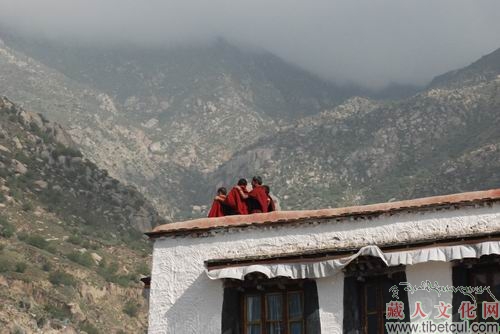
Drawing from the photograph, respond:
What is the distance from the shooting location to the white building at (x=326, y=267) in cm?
1242

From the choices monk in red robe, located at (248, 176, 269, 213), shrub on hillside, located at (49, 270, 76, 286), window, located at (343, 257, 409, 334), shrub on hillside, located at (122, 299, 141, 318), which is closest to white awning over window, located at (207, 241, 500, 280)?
window, located at (343, 257, 409, 334)

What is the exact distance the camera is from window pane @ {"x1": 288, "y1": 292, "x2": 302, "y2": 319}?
43.2 ft

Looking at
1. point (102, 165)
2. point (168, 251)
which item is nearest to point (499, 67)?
point (102, 165)

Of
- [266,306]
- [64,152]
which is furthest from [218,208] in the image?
[64,152]

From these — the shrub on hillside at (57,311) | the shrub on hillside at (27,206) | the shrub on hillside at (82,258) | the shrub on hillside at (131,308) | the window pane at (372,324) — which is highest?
the shrub on hillside at (27,206)

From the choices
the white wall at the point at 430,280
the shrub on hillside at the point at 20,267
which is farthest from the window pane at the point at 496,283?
the shrub on hillside at the point at 20,267

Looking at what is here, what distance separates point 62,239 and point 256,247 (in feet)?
177

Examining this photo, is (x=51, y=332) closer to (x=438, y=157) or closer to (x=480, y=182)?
(x=480, y=182)

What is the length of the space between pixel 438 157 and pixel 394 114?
21.1 m

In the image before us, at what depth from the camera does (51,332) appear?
49125mm

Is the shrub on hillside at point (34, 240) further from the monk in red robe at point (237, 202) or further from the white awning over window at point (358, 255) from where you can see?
the white awning over window at point (358, 255)

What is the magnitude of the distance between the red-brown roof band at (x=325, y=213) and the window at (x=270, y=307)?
3.75ft

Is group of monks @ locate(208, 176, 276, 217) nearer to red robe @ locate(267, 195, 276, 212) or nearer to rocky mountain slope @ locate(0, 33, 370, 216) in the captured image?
red robe @ locate(267, 195, 276, 212)

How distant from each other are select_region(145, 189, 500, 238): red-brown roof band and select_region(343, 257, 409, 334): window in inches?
40.0
